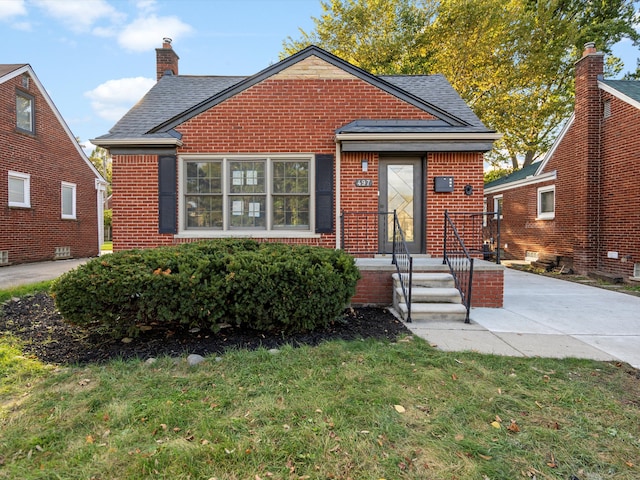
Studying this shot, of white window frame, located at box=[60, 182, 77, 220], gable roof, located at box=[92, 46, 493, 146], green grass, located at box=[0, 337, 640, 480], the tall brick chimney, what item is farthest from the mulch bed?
white window frame, located at box=[60, 182, 77, 220]

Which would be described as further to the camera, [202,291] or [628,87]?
[628,87]

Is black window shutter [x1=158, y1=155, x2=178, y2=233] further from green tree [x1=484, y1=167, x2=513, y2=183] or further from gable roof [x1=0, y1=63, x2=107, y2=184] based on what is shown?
green tree [x1=484, y1=167, x2=513, y2=183]

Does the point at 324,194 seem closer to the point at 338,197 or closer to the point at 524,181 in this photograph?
the point at 338,197

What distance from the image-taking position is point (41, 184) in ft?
39.7

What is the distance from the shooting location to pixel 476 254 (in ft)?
21.1

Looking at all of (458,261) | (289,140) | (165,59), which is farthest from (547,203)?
(165,59)

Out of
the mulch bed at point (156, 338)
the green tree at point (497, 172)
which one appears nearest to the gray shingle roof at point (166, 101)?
the mulch bed at point (156, 338)

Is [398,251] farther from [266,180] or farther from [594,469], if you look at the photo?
[594,469]

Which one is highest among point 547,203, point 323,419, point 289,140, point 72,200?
point 289,140

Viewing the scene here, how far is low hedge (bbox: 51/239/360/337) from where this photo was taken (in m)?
3.66

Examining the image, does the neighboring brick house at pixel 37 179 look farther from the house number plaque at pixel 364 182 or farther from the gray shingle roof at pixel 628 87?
the gray shingle roof at pixel 628 87

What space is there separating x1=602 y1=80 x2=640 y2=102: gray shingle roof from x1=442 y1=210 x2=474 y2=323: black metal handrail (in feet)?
23.5

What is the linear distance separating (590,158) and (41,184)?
60.0 feet

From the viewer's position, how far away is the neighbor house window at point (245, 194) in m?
6.77
